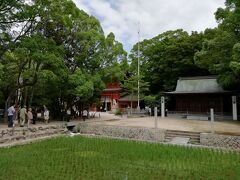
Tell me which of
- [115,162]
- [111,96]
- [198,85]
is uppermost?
[198,85]

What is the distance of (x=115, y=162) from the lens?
29.7 ft

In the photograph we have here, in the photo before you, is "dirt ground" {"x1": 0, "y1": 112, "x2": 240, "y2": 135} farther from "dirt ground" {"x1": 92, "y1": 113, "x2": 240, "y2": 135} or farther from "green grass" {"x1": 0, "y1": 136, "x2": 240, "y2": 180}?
"green grass" {"x1": 0, "y1": 136, "x2": 240, "y2": 180}

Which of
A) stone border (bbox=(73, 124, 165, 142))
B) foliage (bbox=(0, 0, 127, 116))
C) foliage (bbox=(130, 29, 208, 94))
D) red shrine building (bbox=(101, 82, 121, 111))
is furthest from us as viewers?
red shrine building (bbox=(101, 82, 121, 111))

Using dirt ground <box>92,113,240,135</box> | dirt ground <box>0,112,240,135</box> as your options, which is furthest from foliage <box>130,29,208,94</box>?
dirt ground <box>92,113,240,135</box>

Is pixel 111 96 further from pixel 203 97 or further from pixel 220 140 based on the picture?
pixel 220 140

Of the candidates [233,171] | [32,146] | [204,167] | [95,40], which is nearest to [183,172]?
[204,167]

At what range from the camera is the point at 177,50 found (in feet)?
112

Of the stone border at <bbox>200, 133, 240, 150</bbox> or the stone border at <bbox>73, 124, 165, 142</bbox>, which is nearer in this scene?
the stone border at <bbox>200, 133, 240, 150</bbox>

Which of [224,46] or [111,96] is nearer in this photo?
[224,46]

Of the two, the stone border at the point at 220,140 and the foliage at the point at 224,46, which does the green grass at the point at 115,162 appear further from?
the foliage at the point at 224,46

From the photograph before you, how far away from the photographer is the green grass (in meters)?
7.50

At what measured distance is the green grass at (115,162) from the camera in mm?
7504

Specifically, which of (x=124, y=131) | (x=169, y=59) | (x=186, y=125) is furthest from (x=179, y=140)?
(x=169, y=59)

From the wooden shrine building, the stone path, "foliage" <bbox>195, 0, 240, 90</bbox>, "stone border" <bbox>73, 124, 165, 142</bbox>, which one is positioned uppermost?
"foliage" <bbox>195, 0, 240, 90</bbox>
